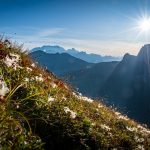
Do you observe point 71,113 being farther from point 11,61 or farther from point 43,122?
point 11,61

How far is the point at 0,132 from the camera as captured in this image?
6.77 m

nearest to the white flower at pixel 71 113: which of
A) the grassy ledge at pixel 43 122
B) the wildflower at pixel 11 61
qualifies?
the grassy ledge at pixel 43 122

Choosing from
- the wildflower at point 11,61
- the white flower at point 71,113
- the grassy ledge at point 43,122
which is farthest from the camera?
the wildflower at point 11,61

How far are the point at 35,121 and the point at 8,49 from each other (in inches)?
217

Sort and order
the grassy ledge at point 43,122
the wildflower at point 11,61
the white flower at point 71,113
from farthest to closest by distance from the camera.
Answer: the wildflower at point 11,61
the white flower at point 71,113
the grassy ledge at point 43,122

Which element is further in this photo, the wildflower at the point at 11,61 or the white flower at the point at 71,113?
the wildflower at the point at 11,61

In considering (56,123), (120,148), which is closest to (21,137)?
(56,123)

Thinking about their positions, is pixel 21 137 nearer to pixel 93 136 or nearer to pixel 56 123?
pixel 56 123

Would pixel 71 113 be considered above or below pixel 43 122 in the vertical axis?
above

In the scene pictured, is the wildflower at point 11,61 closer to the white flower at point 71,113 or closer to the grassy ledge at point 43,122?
the grassy ledge at point 43,122

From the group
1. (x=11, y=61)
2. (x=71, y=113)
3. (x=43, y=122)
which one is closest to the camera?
(x=43, y=122)

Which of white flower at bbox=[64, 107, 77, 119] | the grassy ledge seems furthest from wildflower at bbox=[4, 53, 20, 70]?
white flower at bbox=[64, 107, 77, 119]

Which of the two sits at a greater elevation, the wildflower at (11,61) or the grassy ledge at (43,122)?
the wildflower at (11,61)

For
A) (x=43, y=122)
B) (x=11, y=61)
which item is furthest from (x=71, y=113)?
(x=11, y=61)
